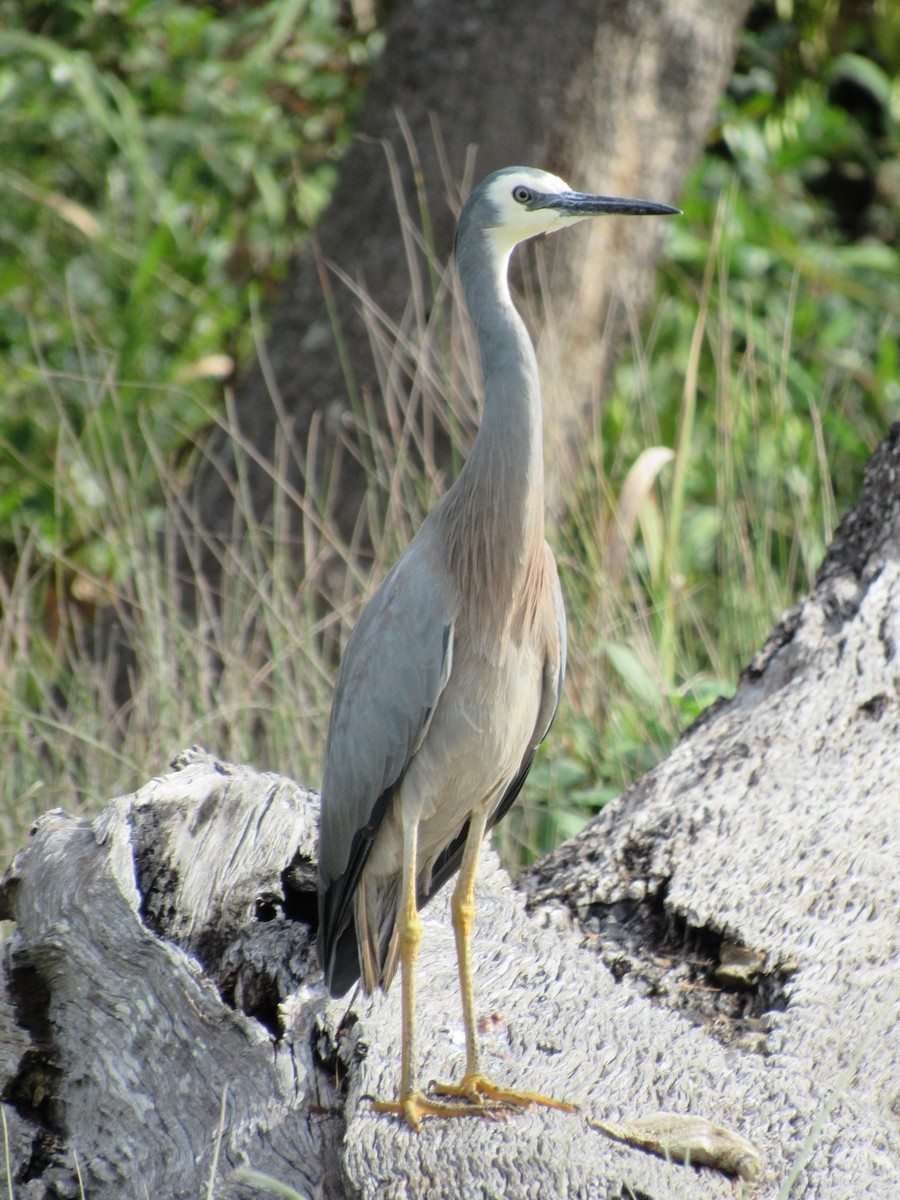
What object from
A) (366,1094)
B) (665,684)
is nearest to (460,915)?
(366,1094)

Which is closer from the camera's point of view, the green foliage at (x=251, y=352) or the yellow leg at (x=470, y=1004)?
the yellow leg at (x=470, y=1004)

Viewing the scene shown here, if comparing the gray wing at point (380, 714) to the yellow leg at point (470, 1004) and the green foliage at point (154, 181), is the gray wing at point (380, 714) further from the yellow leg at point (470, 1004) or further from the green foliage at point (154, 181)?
the green foliage at point (154, 181)

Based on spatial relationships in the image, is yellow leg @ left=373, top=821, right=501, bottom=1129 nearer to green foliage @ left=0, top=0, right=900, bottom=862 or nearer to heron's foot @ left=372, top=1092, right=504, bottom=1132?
heron's foot @ left=372, top=1092, right=504, bottom=1132

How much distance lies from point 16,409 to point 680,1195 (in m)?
4.61

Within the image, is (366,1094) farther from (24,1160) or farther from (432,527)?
(432,527)

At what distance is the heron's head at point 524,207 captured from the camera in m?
2.56

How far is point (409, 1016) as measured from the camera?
2.28 metres

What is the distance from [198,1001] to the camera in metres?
2.24

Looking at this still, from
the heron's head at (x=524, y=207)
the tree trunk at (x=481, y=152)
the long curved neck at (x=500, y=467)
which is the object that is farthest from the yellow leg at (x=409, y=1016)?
the tree trunk at (x=481, y=152)

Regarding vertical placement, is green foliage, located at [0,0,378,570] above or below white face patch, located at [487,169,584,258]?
above

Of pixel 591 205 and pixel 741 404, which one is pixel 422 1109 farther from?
pixel 741 404

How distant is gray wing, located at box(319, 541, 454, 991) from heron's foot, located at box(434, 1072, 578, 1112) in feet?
0.93

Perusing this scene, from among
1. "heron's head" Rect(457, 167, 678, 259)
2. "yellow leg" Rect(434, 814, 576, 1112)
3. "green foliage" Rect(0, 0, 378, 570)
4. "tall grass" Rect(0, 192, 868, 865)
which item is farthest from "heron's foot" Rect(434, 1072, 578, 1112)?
"green foliage" Rect(0, 0, 378, 570)

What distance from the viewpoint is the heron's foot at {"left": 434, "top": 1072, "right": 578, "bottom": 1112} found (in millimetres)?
2119
